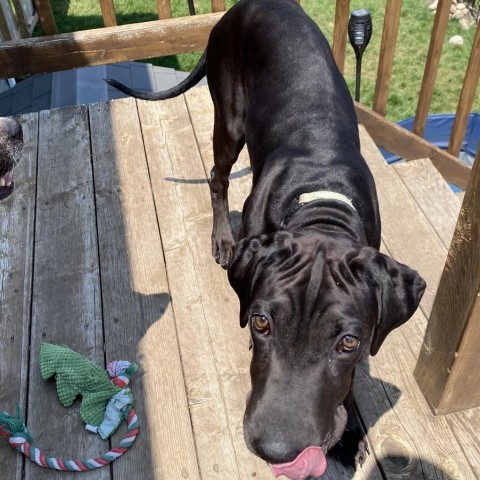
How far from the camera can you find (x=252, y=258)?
2.51m

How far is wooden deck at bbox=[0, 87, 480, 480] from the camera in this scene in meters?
2.90

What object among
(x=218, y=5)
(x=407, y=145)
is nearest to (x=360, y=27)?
(x=407, y=145)

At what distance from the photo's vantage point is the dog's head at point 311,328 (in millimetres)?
2217

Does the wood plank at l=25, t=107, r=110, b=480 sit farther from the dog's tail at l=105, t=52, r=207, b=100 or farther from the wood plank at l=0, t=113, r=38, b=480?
the dog's tail at l=105, t=52, r=207, b=100

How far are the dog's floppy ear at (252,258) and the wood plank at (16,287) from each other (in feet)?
4.45

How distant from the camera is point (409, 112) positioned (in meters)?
7.91

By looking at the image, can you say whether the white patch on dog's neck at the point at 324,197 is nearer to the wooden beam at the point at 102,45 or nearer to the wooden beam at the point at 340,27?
the wooden beam at the point at 340,27

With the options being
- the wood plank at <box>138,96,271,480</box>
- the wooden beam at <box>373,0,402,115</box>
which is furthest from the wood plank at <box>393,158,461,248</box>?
the wood plank at <box>138,96,271,480</box>

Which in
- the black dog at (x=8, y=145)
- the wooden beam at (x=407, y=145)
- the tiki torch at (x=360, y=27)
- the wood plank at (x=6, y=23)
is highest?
the black dog at (x=8, y=145)

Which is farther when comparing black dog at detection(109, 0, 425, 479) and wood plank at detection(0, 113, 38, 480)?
wood plank at detection(0, 113, 38, 480)

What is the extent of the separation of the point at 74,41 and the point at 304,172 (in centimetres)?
261

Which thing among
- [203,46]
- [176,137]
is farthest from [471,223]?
[203,46]

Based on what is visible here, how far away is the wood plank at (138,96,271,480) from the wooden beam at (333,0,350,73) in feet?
4.32

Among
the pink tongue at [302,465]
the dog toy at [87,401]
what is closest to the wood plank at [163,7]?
the dog toy at [87,401]
